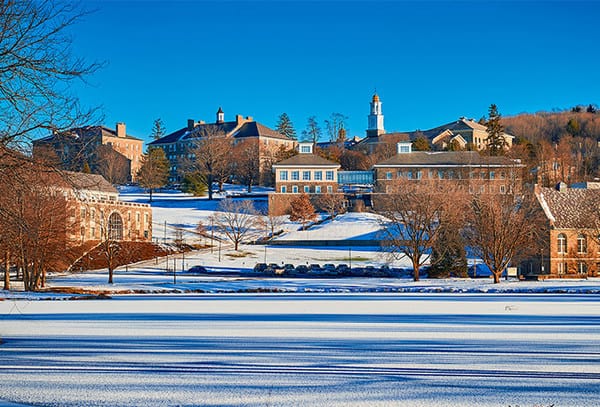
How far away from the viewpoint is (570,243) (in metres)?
53.0

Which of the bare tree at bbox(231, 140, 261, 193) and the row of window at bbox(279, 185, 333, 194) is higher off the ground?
the bare tree at bbox(231, 140, 261, 193)

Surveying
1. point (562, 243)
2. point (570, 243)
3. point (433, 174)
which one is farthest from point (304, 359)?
point (433, 174)

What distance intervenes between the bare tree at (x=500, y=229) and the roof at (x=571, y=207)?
4.29 meters

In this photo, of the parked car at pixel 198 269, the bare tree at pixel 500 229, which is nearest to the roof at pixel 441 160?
the parked car at pixel 198 269

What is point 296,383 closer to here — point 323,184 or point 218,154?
point 323,184

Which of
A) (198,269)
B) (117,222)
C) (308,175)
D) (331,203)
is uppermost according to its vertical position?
(308,175)

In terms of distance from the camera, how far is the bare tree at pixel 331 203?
300 ft

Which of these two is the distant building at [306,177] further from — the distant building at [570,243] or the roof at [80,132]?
the roof at [80,132]

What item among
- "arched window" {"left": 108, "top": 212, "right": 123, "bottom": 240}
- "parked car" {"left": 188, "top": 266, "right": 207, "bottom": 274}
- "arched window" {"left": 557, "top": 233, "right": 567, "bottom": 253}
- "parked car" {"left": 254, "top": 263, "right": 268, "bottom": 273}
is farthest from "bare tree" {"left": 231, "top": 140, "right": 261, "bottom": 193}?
"arched window" {"left": 557, "top": 233, "right": 567, "bottom": 253}

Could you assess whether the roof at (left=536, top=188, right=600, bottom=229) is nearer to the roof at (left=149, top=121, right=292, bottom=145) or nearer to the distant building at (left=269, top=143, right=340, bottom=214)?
the distant building at (left=269, top=143, right=340, bottom=214)

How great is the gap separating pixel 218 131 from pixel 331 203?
Answer: 49631 mm

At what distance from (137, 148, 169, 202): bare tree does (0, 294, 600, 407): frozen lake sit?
8802cm

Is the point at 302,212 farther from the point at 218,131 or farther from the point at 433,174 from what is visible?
the point at 218,131

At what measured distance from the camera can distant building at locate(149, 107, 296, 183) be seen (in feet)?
442
